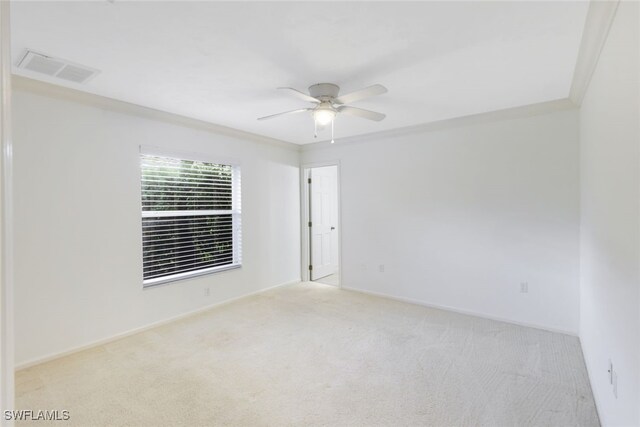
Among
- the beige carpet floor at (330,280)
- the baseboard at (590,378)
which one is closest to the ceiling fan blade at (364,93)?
the baseboard at (590,378)

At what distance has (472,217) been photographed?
3873mm

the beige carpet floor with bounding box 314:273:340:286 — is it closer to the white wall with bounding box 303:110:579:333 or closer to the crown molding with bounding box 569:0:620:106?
the white wall with bounding box 303:110:579:333

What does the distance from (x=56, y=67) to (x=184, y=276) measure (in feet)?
7.92

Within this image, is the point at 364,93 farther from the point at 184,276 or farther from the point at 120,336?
the point at 120,336

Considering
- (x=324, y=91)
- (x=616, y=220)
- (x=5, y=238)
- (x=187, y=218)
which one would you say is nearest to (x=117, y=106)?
(x=187, y=218)

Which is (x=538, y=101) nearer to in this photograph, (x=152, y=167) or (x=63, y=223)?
Result: (x=152, y=167)

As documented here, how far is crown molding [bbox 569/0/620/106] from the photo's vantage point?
5.54ft

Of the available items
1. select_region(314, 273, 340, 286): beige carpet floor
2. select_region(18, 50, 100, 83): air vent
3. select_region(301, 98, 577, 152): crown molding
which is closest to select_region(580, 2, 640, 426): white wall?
select_region(301, 98, 577, 152): crown molding

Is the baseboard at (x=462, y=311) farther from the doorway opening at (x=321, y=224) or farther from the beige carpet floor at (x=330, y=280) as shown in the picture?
the doorway opening at (x=321, y=224)

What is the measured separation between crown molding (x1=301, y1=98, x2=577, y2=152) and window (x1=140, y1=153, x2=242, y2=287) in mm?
1940

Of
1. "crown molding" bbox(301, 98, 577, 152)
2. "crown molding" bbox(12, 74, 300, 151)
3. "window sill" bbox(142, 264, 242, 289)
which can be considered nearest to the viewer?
"crown molding" bbox(12, 74, 300, 151)

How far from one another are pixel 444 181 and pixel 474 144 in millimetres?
550

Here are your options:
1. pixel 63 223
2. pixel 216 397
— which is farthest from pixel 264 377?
pixel 63 223

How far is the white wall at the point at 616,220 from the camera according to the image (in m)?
1.33
